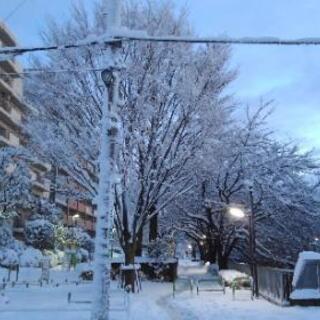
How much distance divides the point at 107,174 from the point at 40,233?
123 ft

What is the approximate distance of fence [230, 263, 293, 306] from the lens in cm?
1842

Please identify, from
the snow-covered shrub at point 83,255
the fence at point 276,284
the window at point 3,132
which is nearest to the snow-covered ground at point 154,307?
the fence at point 276,284

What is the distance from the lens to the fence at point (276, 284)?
18422 millimetres

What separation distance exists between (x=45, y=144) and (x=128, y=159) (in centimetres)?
372

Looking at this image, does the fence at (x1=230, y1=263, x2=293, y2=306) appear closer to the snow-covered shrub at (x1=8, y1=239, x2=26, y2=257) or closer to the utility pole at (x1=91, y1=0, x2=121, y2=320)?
the utility pole at (x1=91, y1=0, x2=121, y2=320)

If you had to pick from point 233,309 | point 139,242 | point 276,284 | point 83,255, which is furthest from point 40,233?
point 233,309

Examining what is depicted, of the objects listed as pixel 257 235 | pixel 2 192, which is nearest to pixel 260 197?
pixel 257 235

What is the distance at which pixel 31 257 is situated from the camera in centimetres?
4109

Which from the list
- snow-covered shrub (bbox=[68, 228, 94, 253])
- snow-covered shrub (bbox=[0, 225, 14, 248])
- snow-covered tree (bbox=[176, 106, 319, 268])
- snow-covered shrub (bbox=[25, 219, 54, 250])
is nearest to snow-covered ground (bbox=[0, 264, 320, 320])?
snow-covered tree (bbox=[176, 106, 319, 268])

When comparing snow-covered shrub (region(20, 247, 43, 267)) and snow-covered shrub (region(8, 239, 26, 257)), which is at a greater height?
snow-covered shrub (region(8, 239, 26, 257))

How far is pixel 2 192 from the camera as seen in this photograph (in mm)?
39594

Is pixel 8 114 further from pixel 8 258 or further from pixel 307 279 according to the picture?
pixel 307 279

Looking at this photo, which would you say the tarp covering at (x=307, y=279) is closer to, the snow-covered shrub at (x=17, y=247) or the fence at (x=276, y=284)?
the fence at (x=276, y=284)

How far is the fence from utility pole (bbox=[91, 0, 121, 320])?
32.3 ft
